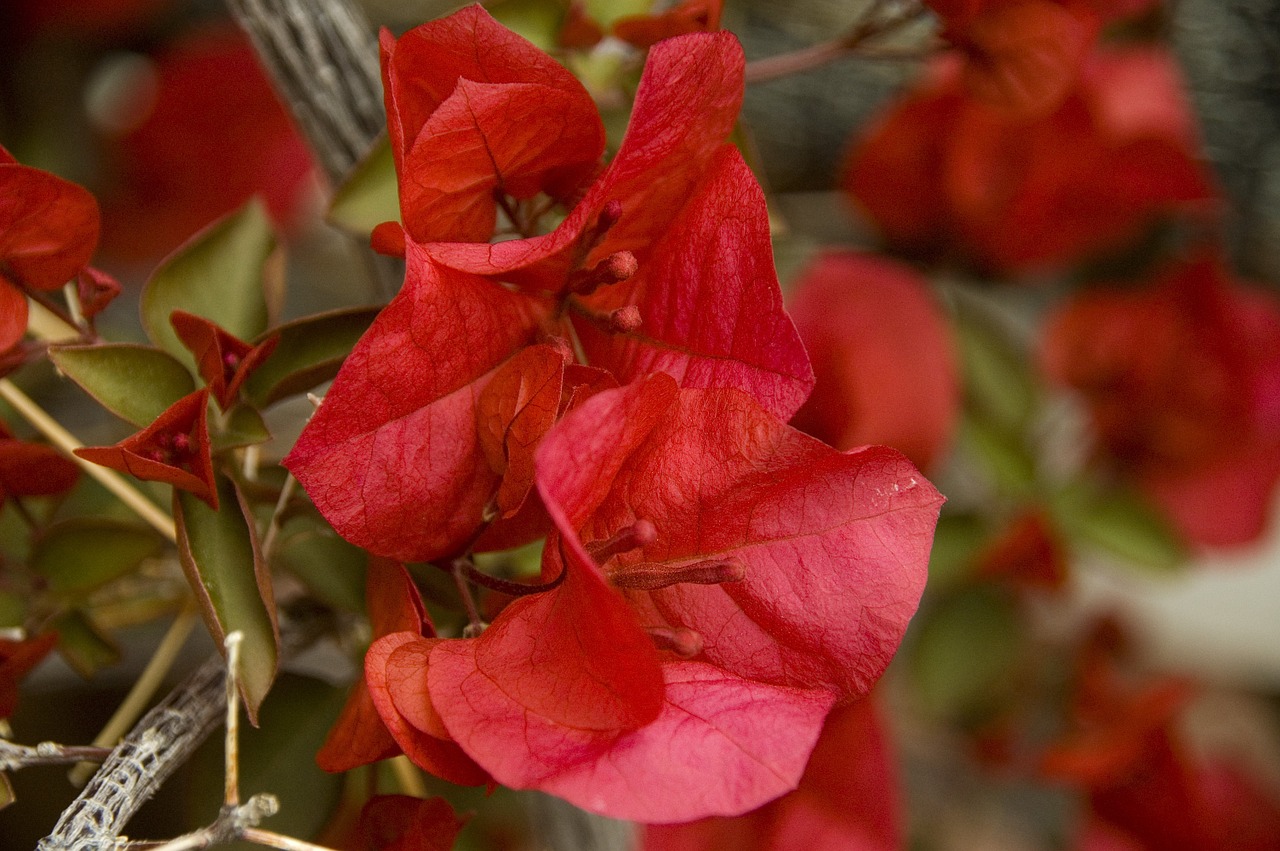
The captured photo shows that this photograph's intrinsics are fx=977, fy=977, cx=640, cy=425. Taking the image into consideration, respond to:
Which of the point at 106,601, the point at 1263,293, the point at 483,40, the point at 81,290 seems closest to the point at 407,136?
the point at 483,40

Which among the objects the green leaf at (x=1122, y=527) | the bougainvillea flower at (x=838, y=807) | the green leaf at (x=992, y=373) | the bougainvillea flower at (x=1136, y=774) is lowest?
the bougainvillea flower at (x=1136, y=774)

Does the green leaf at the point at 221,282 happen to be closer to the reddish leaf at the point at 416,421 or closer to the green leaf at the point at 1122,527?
the reddish leaf at the point at 416,421

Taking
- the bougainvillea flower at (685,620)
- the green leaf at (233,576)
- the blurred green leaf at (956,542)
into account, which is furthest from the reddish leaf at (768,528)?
the blurred green leaf at (956,542)

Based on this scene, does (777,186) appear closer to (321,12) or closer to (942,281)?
(942,281)

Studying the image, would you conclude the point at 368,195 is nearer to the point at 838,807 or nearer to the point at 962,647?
the point at 838,807

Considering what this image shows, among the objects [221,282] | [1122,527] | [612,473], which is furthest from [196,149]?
[1122,527]

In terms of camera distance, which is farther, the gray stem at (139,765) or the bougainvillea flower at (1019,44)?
the bougainvillea flower at (1019,44)
